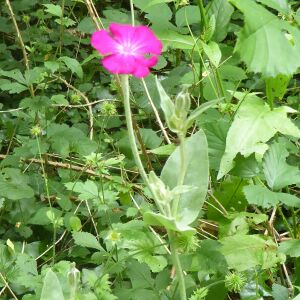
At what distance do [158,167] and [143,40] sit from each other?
2.62 ft

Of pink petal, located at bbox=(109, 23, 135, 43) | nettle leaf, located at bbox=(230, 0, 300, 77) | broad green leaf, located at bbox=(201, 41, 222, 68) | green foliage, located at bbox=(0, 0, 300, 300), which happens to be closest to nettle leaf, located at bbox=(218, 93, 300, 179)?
green foliage, located at bbox=(0, 0, 300, 300)

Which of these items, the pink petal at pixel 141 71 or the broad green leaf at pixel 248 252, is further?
the broad green leaf at pixel 248 252

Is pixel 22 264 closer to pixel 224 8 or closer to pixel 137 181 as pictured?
pixel 137 181

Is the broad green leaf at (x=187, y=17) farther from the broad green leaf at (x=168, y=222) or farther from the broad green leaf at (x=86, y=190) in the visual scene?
the broad green leaf at (x=168, y=222)

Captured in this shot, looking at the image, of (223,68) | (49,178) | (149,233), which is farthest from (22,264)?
(223,68)

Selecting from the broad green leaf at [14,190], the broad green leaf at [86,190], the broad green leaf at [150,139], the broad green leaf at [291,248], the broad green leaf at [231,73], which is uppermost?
the broad green leaf at [231,73]

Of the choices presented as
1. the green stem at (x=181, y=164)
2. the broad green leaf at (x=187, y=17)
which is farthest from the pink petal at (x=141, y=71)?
the broad green leaf at (x=187, y=17)

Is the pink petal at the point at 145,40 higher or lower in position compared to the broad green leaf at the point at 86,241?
higher

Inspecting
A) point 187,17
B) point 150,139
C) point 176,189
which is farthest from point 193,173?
point 187,17

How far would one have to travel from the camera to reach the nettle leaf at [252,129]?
1.01 meters

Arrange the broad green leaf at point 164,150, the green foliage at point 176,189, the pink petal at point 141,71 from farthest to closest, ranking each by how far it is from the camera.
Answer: the broad green leaf at point 164,150
the green foliage at point 176,189
the pink petal at point 141,71

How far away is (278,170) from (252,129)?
0.10 metres

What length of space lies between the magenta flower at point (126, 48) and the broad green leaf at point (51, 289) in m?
0.32

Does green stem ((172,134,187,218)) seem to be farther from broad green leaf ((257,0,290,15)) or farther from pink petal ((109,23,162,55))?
broad green leaf ((257,0,290,15))
